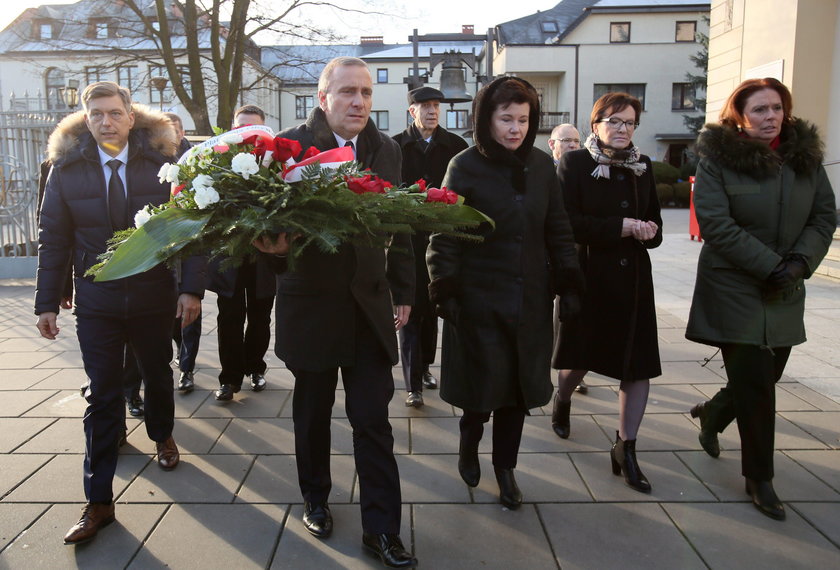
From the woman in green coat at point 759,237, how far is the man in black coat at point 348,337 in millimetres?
1655

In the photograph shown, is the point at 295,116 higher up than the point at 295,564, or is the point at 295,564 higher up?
the point at 295,116

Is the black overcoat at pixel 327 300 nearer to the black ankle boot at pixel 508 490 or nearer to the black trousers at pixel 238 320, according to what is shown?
the black ankle boot at pixel 508 490

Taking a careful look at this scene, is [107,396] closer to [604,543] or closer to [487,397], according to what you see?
[487,397]

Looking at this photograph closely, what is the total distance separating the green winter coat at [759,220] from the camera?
3.39 metres

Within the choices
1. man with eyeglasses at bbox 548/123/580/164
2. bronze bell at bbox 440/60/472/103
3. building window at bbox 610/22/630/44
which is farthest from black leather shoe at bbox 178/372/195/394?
building window at bbox 610/22/630/44

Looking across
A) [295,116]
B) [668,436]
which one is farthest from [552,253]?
[295,116]

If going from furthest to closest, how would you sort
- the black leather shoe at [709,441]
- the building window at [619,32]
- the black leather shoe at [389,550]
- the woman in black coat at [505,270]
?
the building window at [619,32] < the black leather shoe at [709,441] < the woman in black coat at [505,270] < the black leather shoe at [389,550]

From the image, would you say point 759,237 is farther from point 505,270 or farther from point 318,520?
point 318,520

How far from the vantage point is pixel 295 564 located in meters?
2.83

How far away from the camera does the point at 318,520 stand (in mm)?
3076

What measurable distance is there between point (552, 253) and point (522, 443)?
4.30 feet

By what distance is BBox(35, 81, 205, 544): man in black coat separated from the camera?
323cm

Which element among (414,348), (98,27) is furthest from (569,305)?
(98,27)

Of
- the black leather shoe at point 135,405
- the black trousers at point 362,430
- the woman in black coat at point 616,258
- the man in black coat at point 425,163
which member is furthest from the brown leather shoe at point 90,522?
the woman in black coat at point 616,258
